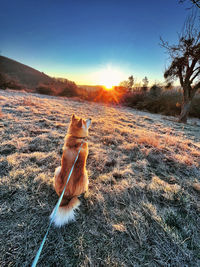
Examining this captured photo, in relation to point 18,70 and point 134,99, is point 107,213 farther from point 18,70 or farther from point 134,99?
point 18,70

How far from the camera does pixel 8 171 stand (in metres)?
1.75

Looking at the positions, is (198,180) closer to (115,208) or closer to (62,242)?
(115,208)

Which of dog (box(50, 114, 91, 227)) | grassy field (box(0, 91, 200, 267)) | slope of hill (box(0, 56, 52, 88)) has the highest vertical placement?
slope of hill (box(0, 56, 52, 88))

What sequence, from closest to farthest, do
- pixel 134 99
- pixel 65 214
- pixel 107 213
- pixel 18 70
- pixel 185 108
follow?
pixel 65 214 < pixel 107 213 < pixel 185 108 < pixel 134 99 < pixel 18 70

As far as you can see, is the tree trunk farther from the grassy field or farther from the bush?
the bush

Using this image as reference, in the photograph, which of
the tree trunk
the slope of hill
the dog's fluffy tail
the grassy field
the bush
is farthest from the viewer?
the slope of hill

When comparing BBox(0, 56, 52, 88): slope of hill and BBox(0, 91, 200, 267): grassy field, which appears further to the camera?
BBox(0, 56, 52, 88): slope of hill

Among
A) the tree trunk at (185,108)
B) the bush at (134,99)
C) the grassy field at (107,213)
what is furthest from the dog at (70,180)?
the bush at (134,99)

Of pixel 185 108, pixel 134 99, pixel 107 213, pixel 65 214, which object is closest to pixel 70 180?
pixel 65 214

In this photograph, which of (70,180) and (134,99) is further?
(134,99)

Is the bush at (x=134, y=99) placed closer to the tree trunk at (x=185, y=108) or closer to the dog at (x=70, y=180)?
the tree trunk at (x=185, y=108)

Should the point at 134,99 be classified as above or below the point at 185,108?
above

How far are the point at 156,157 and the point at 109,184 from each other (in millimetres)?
1569

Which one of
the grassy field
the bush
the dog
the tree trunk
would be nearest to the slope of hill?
the bush
